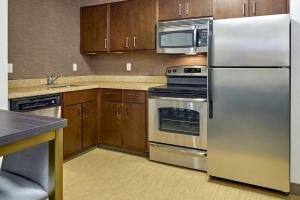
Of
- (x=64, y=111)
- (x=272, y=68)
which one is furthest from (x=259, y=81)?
(x=64, y=111)

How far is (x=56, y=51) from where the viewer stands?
3.87 metres

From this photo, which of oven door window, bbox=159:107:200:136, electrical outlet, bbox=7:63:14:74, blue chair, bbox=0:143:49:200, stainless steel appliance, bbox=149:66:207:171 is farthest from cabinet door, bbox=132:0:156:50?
blue chair, bbox=0:143:49:200

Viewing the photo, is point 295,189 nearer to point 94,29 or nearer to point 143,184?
point 143,184

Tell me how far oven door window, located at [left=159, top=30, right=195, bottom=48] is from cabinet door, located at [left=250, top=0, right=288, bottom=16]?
75cm

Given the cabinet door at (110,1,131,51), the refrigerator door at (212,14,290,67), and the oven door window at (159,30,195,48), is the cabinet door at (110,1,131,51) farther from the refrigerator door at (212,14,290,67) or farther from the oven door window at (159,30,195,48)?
the refrigerator door at (212,14,290,67)

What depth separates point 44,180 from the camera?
1265mm

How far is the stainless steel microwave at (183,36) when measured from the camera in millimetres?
3209

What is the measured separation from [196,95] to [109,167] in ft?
4.44

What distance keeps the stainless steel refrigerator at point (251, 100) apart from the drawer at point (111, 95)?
1.37 m

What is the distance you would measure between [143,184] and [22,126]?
5.89 ft

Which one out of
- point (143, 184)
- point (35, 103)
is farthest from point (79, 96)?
point (143, 184)

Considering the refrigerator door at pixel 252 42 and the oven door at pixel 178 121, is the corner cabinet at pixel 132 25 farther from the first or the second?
the refrigerator door at pixel 252 42

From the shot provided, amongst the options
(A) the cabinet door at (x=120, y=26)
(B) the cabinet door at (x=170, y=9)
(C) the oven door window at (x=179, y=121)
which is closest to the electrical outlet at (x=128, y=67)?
(A) the cabinet door at (x=120, y=26)

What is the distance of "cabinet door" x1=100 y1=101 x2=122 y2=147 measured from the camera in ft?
12.0
